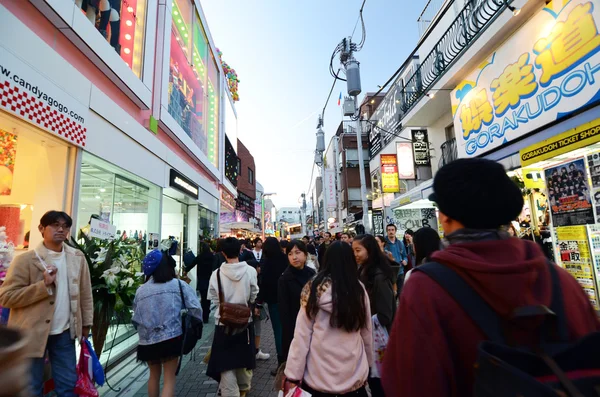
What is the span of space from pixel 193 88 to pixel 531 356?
12.5 metres

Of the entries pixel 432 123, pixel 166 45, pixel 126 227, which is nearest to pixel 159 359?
pixel 126 227

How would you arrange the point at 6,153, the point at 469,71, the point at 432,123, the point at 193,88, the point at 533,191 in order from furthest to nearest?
the point at 432,123 < the point at 193,88 < the point at 469,71 < the point at 533,191 < the point at 6,153

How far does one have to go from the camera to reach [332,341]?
243 cm

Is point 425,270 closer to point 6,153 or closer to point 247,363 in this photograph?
point 247,363

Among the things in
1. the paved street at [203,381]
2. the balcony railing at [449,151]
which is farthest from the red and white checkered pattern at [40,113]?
the balcony railing at [449,151]

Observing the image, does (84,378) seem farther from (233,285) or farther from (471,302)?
(471,302)

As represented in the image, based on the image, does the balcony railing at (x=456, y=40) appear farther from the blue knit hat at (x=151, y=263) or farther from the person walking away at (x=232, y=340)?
the blue knit hat at (x=151, y=263)

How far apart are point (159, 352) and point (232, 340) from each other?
0.79 m

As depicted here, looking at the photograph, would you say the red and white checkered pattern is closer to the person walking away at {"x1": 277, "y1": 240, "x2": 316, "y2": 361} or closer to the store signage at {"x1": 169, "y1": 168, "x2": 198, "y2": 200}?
the person walking away at {"x1": 277, "y1": 240, "x2": 316, "y2": 361}

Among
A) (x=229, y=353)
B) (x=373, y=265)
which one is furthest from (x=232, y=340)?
(x=373, y=265)

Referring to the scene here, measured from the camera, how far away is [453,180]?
1.18 metres

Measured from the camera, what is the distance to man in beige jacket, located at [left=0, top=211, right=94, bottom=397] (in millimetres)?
2881

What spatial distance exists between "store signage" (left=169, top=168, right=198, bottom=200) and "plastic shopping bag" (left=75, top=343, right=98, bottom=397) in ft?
19.4

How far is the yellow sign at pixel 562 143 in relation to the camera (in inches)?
184
